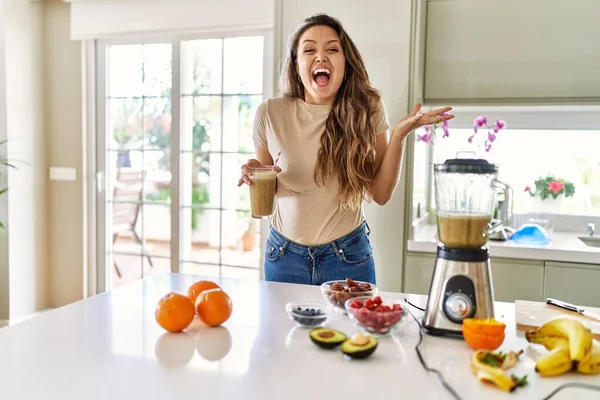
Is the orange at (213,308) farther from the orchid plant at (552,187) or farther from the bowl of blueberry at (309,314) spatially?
the orchid plant at (552,187)

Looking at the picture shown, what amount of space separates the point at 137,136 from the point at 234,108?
772 mm

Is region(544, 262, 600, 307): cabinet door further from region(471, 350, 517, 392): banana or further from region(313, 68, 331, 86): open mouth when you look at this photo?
region(471, 350, 517, 392): banana

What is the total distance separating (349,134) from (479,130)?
1.55 metres

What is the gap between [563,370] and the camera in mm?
958

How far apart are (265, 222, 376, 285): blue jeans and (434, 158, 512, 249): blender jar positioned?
0.58m

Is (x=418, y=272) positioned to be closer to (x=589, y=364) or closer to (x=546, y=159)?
(x=546, y=159)

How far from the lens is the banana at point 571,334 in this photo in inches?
37.8

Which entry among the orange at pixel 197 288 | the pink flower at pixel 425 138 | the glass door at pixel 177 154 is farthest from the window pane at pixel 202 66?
the orange at pixel 197 288

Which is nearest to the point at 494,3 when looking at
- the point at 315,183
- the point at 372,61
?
the point at 372,61

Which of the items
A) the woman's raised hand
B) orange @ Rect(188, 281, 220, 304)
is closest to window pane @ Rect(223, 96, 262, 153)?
the woman's raised hand

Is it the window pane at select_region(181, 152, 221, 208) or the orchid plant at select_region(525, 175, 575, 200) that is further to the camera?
the window pane at select_region(181, 152, 221, 208)

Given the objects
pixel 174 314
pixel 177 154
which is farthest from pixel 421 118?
pixel 177 154

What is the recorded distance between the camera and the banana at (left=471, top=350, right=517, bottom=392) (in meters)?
0.89

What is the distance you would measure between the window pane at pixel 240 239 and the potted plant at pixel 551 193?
167 cm
